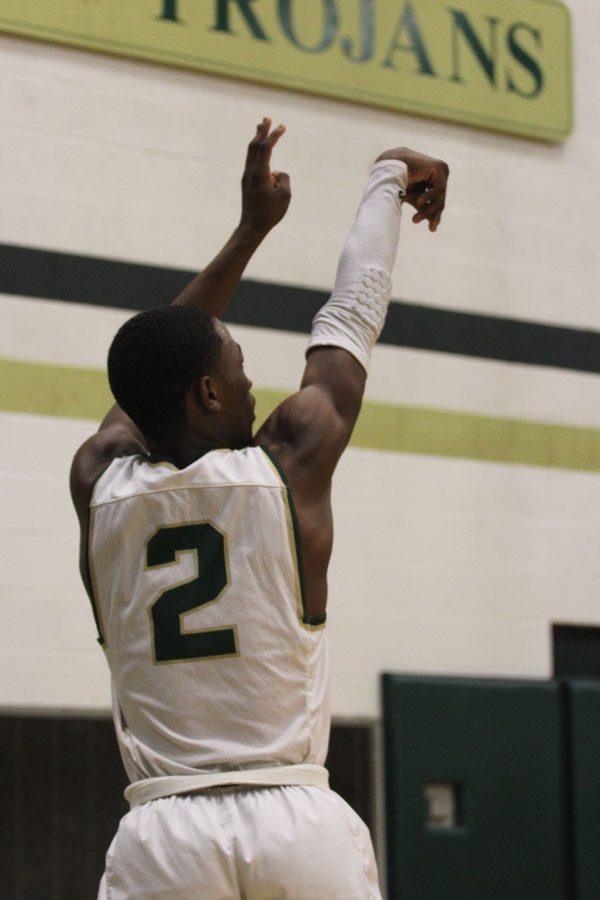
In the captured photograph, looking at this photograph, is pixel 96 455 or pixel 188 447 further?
pixel 96 455

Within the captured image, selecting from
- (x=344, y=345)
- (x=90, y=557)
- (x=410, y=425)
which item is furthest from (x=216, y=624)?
(x=410, y=425)

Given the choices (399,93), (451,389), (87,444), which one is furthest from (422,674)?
(87,444)

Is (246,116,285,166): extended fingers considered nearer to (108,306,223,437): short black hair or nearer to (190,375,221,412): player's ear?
(108,306,223,437): short black hair

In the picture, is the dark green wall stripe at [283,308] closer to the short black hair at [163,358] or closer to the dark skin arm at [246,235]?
the dark skin arm at [246,235]

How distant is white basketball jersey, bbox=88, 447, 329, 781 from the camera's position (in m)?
2.76

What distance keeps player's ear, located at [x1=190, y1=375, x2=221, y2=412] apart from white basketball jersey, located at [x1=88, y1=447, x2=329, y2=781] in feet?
0.31

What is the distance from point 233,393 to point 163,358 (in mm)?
151

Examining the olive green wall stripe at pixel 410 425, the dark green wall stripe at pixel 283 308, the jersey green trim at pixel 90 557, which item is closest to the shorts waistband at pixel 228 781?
the jersey green trim at pixel 90 557

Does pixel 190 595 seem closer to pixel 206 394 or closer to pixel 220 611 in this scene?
pixel 220 611

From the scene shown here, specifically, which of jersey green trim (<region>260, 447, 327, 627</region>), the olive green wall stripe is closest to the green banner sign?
the olive green wall stripe

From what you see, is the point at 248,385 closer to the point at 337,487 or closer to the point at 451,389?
the point at 337,487

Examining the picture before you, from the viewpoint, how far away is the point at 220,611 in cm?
277

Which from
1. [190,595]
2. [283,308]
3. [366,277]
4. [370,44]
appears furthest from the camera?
[370,44]

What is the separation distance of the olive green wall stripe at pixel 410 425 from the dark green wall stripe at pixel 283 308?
12.2 inches
